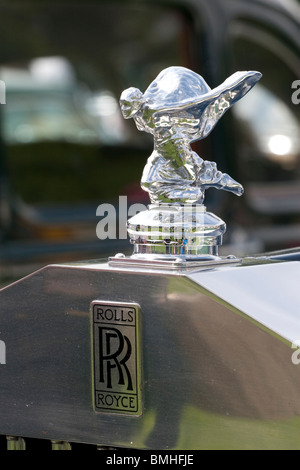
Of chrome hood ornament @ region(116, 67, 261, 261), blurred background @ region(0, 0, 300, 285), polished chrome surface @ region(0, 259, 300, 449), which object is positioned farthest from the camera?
blurred background @ region(0, 0, 300, 285)

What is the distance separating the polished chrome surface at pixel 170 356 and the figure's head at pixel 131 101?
209 millimetres

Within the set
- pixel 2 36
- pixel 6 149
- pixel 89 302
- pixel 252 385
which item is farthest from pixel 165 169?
pixel 2 36

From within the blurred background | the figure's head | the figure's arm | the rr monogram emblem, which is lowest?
the rr monogram emblem

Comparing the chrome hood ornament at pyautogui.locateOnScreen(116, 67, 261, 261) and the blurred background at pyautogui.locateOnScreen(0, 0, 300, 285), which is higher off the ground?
the blurred background at pyautogui.locateOnScreen(0, 0, 300, 285)

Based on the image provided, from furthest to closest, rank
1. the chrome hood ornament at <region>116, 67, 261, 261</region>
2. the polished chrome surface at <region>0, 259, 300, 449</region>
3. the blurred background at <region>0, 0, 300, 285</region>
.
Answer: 1. the blurred background at <region>0, 0, 300, 285</region>
2. the chrome hood ornament at <region>116, 67, 261, 261</region>
3. the polished chrome surface at <region>0, 259, 300, 449</region>

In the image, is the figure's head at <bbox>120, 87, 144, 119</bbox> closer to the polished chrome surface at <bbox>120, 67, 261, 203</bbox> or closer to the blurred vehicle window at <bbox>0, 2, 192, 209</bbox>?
the polished chrome surface at <bbox>120, 67, 261, 203</bbox>

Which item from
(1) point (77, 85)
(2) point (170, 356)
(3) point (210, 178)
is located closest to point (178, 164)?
(3) point (210, 178)

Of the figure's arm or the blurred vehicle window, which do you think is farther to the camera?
the blurred vehicle window

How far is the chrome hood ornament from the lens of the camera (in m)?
1.38

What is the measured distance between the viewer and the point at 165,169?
1411 mm

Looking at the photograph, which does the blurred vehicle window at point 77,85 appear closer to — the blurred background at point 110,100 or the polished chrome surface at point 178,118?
the blurred background at point 110,100

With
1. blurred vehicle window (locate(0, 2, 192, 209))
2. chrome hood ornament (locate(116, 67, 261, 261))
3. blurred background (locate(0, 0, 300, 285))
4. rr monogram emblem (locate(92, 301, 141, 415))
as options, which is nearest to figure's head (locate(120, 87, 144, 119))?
chrome hood ornament (locate(116, 67, 261, 261))

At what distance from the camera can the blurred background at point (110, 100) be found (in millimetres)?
4316

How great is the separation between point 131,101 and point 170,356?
0.35 meters
